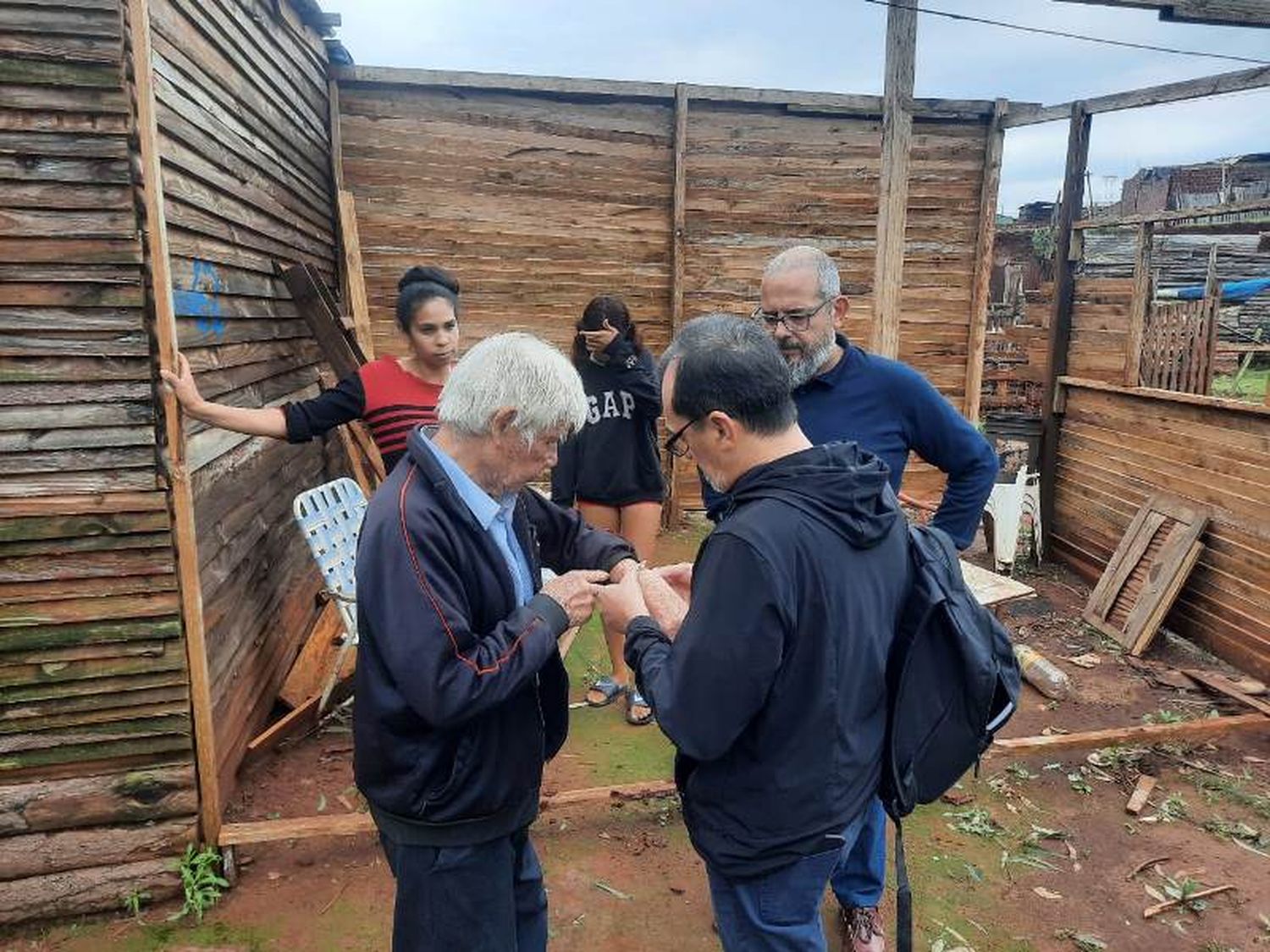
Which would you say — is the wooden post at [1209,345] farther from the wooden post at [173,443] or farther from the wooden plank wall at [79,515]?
the wooden plank wall at [79,515]

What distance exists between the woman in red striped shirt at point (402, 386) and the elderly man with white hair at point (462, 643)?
5.48ft

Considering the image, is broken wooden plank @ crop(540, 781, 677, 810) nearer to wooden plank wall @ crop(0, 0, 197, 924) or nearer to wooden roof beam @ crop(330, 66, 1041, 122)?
wooden plank wall @ crop(0, 0, 197, 924)

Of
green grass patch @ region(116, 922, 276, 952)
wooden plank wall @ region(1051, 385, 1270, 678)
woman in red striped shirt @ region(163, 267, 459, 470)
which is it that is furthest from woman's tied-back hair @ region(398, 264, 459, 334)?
wooden plank wall @ region(1051, 385, 1270, 678)

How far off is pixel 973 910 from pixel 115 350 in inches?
152

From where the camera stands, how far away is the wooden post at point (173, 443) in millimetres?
2682

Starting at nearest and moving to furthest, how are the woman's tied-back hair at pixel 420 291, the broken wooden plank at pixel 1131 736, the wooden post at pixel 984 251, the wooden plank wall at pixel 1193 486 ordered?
1. the woman's tied-back hair at pixel 420 291
2. the broken wooden plank at pixel 1131 736
3. the wooden plank wall at pixel 1193 486
4. the wooden post at pixel 984 251

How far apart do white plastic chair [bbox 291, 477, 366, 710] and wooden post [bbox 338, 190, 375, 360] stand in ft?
4.29

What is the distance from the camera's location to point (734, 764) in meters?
1.77

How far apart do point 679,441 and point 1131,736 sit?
3.76 m

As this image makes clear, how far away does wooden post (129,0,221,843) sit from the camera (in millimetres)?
2682

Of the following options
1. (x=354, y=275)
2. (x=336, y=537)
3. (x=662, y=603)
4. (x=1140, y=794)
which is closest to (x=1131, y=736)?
(x=1140, y=794)

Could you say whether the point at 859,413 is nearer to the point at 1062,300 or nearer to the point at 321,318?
the point at 321,318

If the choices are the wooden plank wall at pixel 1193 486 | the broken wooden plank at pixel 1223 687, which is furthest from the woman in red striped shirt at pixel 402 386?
the wooden plank wall at pixel 1193 486

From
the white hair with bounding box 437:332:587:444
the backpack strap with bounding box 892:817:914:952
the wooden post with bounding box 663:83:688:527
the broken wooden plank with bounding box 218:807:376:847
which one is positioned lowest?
the broken wooden plank with bounding box 218:807:376:847
